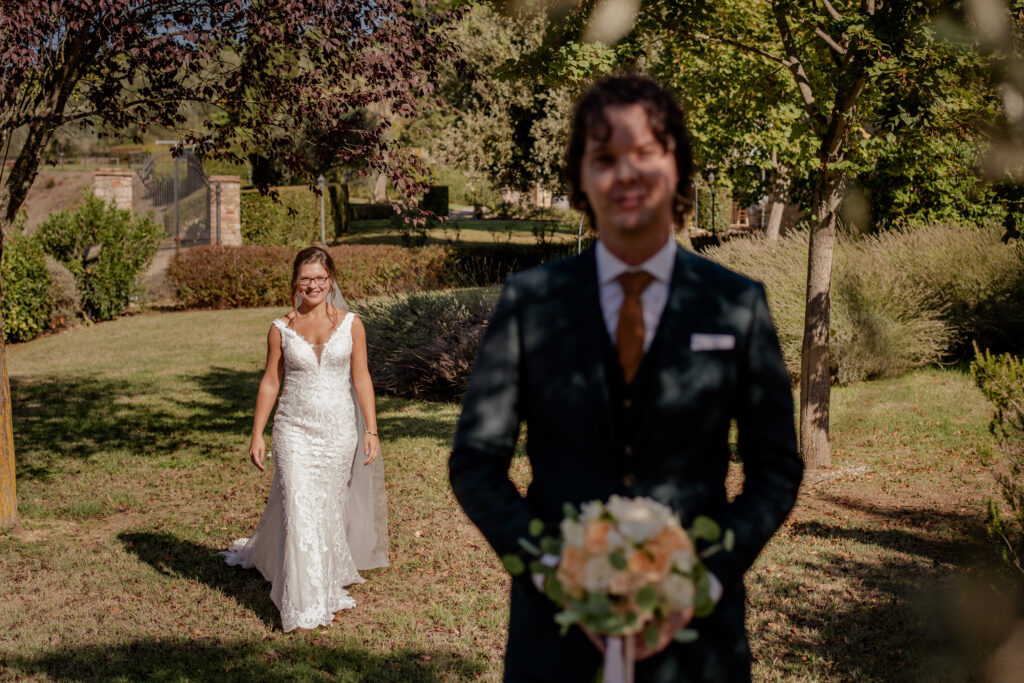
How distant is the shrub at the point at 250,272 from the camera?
24.6 metres

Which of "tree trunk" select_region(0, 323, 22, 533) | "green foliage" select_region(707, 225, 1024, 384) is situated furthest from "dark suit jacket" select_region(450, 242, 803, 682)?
"green foliage" select_region(707, 225, 1024, 384)

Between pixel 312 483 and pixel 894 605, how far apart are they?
12.7ft

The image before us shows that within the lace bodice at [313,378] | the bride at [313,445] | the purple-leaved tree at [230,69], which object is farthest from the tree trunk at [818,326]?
the lace bodice at [313,378]

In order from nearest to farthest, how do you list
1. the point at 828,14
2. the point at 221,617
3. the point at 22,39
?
the point at 221,617 < the point at 22,39 < the point at 828,14

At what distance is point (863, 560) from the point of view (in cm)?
691

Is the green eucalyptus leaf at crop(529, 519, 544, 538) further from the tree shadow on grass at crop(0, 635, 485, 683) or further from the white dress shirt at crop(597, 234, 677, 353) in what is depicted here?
the tree shadow on grass at crop(0, 635, 485, 683)

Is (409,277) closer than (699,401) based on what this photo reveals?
No

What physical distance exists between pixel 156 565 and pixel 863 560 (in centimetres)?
532

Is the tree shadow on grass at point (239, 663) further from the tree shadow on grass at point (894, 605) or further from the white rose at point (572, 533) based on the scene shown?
the white rose at point (572, 533)

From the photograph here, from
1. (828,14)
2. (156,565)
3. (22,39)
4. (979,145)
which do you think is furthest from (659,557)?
(828,14)

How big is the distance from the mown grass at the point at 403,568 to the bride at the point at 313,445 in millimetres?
262

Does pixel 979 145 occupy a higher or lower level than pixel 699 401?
higher

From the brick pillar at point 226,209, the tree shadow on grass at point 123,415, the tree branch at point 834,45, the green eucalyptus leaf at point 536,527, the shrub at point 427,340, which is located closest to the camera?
the green eucalyptus leaf at point 536,527

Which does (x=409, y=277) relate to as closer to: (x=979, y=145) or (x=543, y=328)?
(x=979, y=145)
